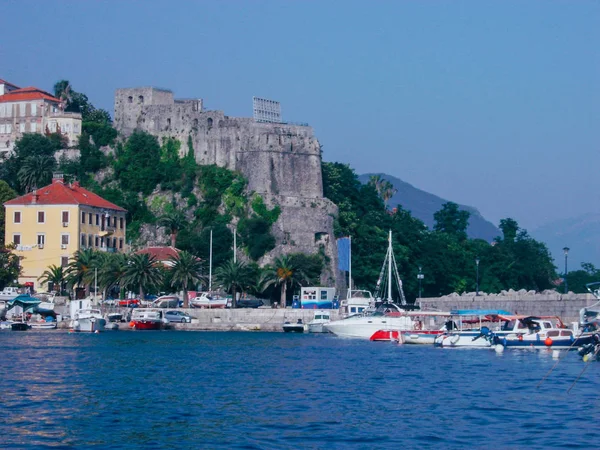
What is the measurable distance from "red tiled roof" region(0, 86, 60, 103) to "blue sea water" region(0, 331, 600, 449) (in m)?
60.3

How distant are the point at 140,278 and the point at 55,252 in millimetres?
13180

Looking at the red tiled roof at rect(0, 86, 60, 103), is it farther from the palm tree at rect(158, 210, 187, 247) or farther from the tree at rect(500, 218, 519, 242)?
the tree at rect(500, 218, 519, 242)

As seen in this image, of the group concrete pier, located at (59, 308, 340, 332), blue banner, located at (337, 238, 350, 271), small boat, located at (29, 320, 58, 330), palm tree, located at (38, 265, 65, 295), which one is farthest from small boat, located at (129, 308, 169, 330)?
blue banner, located at (337, 238, 350, 271)

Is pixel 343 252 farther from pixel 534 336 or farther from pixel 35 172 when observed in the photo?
pixel 534 336

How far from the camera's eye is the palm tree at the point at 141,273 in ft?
273

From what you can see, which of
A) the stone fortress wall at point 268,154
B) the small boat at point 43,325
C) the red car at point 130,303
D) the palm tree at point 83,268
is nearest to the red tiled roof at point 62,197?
the palm tree at point 83,268

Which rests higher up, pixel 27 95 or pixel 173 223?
pixel 27 95

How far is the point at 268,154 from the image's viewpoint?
100 metres

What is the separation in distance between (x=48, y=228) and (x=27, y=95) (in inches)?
982

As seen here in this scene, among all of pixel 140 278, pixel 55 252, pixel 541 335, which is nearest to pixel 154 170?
pixel 55 252

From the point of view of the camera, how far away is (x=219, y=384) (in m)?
40.9

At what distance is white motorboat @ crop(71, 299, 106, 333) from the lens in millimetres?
76938

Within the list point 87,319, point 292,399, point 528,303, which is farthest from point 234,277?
point 292,399

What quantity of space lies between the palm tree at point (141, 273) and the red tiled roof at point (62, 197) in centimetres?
1219
